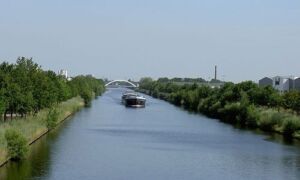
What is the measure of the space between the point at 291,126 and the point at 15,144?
88.5 feet

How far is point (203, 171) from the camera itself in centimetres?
3069

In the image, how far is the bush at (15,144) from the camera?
2961 cm

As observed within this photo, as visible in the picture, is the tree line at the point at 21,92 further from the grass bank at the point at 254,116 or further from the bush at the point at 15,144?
the grass bank at the point at 254,116

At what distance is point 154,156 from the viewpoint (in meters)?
35.5

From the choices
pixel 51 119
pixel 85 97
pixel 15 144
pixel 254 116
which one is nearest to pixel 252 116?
pixel 254 116

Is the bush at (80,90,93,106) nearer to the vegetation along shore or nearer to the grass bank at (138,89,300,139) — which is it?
the grass bank at (138,89,300,139)

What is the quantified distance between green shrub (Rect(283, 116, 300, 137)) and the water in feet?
5.97

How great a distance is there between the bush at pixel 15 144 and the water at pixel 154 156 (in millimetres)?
512

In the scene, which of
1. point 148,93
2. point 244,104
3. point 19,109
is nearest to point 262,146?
point 19,109

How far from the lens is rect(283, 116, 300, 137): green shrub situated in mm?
49513

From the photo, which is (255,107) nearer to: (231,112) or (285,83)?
(231,112)

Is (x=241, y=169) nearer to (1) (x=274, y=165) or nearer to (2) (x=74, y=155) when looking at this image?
(1) (x=274, y=165)

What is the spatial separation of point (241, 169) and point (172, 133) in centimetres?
1971

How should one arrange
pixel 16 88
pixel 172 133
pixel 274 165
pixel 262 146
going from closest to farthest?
pixel 274 165
pixel 16 88
pixel 262 146
pixel 172 133
